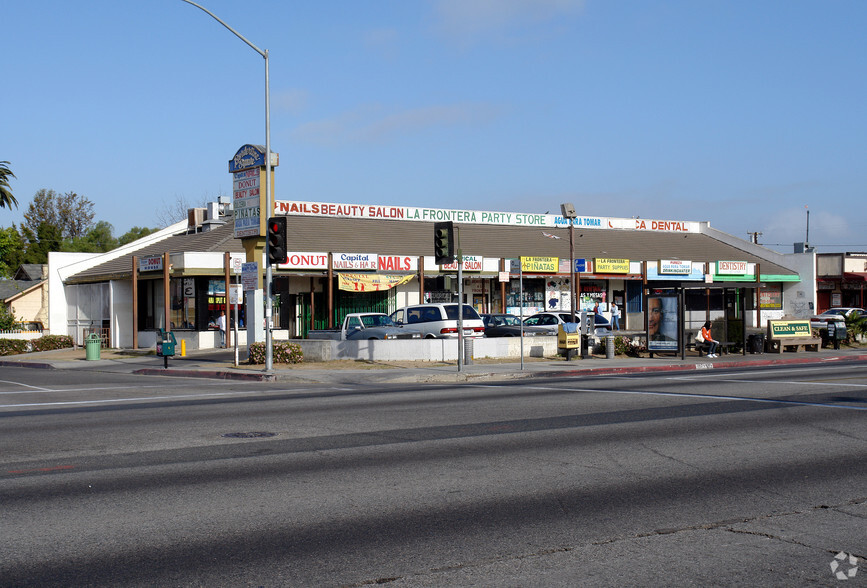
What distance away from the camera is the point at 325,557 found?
236 inches

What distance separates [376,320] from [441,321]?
2.42 m

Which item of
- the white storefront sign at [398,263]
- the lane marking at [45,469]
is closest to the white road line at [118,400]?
the lane marking at [45,469]

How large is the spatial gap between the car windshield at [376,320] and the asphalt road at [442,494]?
45.7ft

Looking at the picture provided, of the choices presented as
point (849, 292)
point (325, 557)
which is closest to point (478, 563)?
point (325, 557)

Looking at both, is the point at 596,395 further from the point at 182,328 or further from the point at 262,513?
the point at 182,328

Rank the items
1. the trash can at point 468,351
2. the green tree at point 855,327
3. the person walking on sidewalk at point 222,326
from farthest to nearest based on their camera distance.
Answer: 1. the green tree at point 855,327
2. the person walking on sidewalk at point 222,326
3. the trash can at point 468,351

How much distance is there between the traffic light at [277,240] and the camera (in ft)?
78.1

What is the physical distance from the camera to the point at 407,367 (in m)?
25.8

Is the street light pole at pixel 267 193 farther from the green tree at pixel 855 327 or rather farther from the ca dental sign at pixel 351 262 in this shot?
the green tree at pixel 855 327

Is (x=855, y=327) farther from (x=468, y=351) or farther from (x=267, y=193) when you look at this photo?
(x=267, y=193)

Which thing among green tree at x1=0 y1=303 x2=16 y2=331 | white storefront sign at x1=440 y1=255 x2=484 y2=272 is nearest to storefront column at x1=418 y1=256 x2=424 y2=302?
white storefront sign at x1=440 y1=255 x2=484 y2=272

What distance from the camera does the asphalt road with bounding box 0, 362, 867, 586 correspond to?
18.9 ft

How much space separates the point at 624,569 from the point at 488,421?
24.7 feet

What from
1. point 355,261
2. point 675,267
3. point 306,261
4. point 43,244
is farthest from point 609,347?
point 43,244
